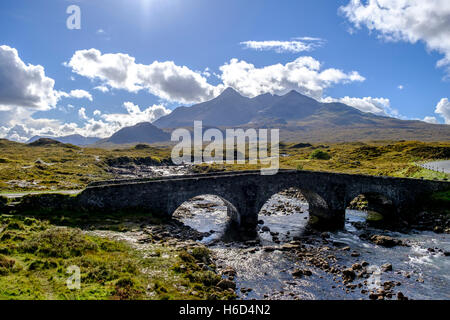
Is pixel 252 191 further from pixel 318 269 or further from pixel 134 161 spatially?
pixel 134 161

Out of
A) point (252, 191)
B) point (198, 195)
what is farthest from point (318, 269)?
point (198, 195)

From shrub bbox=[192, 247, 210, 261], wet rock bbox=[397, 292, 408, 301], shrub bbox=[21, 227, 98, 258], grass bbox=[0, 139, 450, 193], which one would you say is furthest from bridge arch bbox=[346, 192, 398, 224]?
shrub bbox=[21, 227, 98, 258]

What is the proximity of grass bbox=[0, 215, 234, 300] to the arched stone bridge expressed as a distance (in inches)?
325

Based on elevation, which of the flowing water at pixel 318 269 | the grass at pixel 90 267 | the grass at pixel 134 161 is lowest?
the flowing water at pixel 318 269

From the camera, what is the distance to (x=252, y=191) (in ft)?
118

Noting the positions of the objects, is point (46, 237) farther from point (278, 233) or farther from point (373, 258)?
point (373, 258)

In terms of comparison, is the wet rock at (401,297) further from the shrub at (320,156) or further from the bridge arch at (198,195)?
the shrub at (320,156)

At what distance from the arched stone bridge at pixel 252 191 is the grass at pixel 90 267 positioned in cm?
825

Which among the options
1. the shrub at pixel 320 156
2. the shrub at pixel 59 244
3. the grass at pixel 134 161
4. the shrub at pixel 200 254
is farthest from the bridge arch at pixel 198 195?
the shrub at pixel 320 156

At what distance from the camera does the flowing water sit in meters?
19.8

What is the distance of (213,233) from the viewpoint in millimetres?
32562

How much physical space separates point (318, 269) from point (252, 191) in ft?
46.8

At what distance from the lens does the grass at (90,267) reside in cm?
1385
